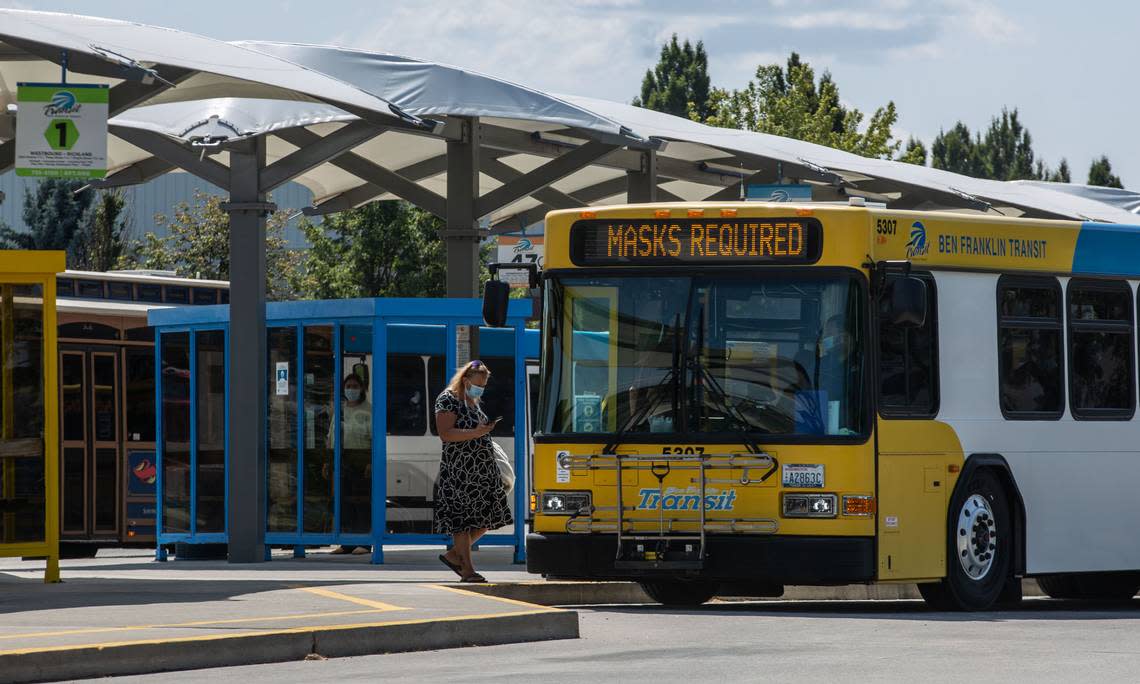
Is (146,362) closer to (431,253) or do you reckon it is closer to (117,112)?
(117,112)

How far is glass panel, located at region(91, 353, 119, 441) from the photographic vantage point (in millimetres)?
23172

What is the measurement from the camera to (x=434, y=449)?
21.5m

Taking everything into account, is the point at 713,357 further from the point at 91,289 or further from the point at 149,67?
the point at 91,289

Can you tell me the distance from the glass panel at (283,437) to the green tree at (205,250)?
36.7 meters

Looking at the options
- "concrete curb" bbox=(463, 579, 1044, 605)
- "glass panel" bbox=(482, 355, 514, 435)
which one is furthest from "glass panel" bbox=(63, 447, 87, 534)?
"concrete curb" bbox=(463, 579, 1044, 605)

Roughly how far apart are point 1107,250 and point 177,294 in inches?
518

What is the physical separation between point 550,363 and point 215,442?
658 centimetres

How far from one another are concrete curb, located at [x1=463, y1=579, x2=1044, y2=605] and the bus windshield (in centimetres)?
113

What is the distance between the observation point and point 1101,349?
615 inches

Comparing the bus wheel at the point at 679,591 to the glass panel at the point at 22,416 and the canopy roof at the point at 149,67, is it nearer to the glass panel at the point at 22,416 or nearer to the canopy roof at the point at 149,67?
the glass panel at the point at 22,416

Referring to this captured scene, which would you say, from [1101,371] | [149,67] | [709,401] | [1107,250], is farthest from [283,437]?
[1107,250]

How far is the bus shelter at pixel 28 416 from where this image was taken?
14.4 meters

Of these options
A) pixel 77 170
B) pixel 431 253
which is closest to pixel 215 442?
pixel 77 170

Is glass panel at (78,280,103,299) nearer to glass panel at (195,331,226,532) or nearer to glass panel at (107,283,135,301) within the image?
glass panel at (107,283,135,301)
